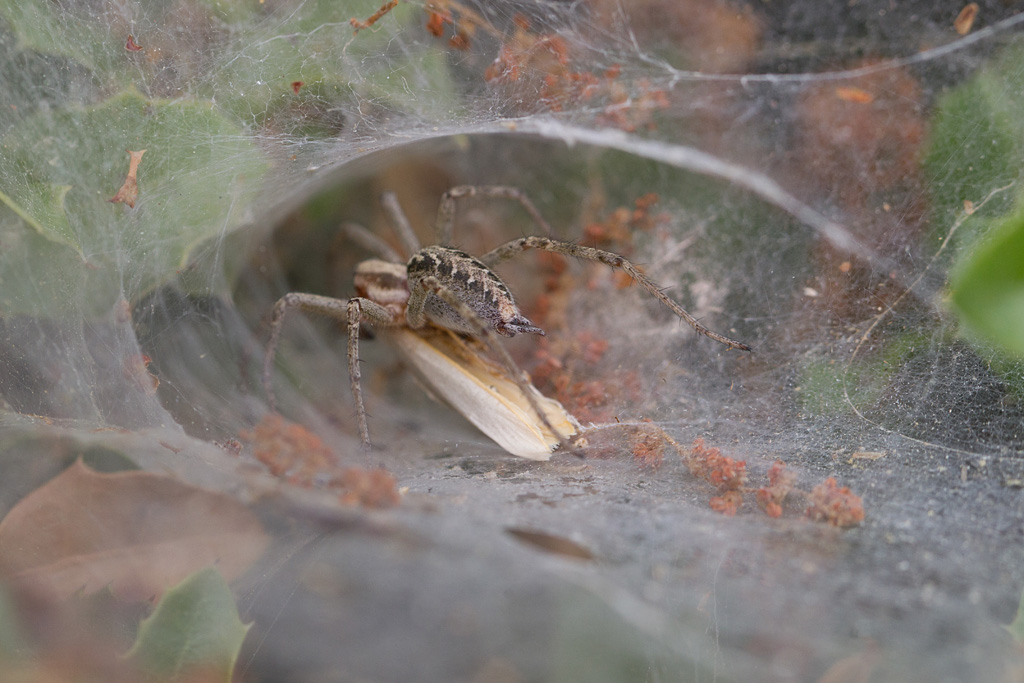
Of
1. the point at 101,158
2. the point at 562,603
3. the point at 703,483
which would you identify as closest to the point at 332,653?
the point at 562,603

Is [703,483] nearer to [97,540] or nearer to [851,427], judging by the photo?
[851,427]

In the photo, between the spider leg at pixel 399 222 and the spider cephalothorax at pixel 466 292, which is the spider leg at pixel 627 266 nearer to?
the spider cephalothorax at pixel 466 292

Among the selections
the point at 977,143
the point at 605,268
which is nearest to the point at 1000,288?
the point at 977,143

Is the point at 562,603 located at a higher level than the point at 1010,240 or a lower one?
lower

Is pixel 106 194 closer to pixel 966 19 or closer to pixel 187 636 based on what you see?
pixel 187 636

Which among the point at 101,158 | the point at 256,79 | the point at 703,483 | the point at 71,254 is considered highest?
the point at 256,79

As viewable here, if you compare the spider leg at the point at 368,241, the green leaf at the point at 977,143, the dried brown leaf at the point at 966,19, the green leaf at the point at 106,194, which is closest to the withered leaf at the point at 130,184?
the green leaf at the point at 106,194
